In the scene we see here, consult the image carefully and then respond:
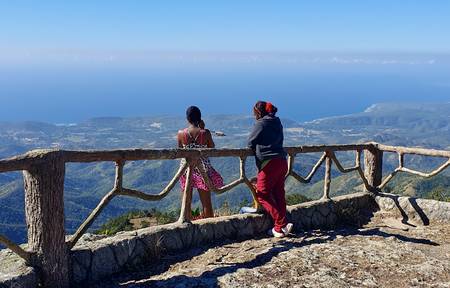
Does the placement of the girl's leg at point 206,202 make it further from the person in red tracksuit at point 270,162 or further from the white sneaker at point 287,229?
the white sneaker at point 287,229

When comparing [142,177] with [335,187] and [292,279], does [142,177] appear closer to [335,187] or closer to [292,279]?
[335,187]

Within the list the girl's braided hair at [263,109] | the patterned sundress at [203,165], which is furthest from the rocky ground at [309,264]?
the girl's braided hair at [263,109]

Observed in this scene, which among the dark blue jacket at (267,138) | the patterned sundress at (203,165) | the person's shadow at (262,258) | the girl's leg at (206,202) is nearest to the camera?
the person's shadow at (262,258)

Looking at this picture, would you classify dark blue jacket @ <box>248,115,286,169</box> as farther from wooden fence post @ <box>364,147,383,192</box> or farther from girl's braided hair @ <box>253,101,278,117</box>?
wooden fence post @ <box>364,147,383,192</box>

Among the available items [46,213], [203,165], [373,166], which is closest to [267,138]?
[203,165]

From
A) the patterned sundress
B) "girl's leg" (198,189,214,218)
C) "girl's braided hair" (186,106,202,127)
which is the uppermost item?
"girl's braided hair" (186,106,202,127)

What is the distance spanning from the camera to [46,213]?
15.6 ft

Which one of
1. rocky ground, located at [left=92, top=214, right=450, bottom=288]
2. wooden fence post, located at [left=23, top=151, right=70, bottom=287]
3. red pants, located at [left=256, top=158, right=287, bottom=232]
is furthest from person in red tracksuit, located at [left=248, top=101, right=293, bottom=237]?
wooden fence post, located at [left=23, top=151, right=70, bottom=287]

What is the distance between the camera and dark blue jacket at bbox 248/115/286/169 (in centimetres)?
693

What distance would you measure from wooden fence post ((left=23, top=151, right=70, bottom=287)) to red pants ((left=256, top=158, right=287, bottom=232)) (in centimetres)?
316

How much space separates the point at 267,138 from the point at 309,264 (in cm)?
188

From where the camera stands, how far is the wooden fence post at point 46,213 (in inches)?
186

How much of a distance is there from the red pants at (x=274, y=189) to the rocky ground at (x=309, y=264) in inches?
14.0

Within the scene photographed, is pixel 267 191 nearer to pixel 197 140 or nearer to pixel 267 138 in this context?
pixel 267 138
